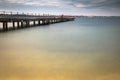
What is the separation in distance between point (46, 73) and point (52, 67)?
87cm

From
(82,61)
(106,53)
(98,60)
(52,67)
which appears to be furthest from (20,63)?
(106,53)

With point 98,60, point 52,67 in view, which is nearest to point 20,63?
point 52,67

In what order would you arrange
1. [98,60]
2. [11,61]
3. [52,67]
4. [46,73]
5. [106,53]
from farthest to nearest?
[106,53] → [98,60] → [11,61] → [52,67] → [46,73]

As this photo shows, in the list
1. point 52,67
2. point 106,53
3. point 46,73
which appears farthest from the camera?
point 106,53

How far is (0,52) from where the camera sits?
13172 mm

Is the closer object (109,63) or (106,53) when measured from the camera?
(109,63)

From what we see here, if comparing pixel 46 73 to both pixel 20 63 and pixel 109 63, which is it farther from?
pixel 109 63

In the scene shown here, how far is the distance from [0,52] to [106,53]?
15.3 ft

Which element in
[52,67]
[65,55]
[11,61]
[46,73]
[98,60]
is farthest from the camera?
[65,55]

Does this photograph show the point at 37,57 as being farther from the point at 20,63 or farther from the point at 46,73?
the point at 46,73

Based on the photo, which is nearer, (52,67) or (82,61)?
(52,67)

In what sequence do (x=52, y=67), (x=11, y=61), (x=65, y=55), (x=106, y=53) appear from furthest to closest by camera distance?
1. (x=106, y=53)
2. (x=65, y=55)
3. (x=11, y=61)
4. (x=52, y=67)

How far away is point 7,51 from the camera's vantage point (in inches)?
531

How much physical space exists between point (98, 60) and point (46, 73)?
3139 mm
